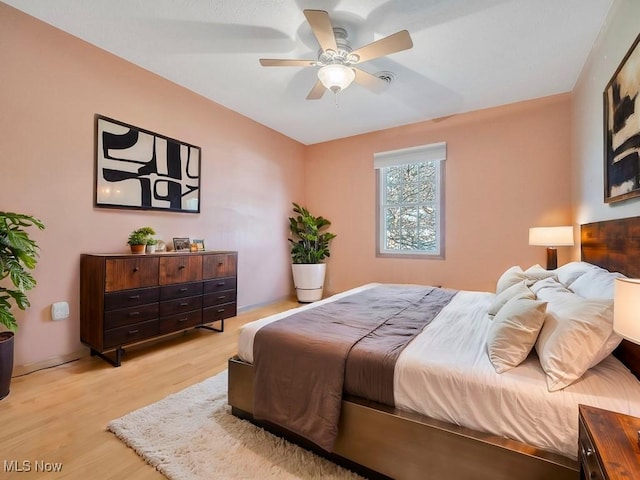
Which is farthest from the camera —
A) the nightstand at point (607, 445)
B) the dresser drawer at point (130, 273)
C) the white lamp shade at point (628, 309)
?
the dresser drawer at point (130, 273)

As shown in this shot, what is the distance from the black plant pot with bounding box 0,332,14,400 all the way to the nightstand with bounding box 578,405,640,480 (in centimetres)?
309

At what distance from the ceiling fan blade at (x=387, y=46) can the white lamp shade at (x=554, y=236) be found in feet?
7.84

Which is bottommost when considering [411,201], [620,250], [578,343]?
[578,343]

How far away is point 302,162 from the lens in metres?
5.46

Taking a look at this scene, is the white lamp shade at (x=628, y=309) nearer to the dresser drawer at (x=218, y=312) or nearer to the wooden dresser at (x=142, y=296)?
the wooden dresser at (x=142, y=296)

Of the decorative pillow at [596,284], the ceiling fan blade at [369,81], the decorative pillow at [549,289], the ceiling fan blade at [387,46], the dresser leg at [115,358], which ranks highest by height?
the ceiling fan blade at [369,81]

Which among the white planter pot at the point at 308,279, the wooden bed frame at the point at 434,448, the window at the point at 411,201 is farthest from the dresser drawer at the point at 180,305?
the window at the point at 411,201

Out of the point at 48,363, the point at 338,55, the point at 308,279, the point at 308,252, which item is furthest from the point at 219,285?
the point at 338,55

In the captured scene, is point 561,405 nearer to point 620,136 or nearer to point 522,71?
point 620,136

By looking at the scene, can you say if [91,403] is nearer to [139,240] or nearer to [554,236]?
[139,240]

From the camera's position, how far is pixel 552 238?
306 cm

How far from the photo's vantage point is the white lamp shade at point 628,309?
2.91 ft

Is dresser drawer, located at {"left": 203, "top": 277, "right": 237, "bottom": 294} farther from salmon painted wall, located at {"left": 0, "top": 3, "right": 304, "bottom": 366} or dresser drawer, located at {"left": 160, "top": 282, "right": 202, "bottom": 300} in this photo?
salmon painted wall, located at {"left": 0, "top": 3, "right": 304, "bottom": 366}

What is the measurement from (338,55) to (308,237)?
2944 millimetres
